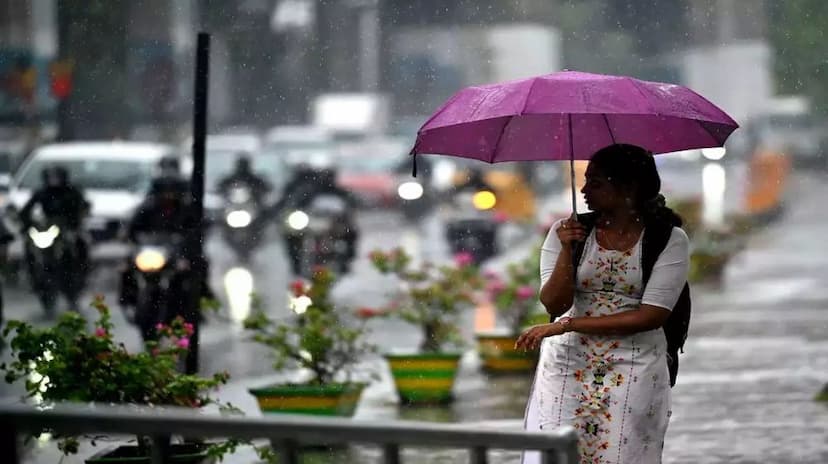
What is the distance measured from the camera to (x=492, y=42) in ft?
55.0

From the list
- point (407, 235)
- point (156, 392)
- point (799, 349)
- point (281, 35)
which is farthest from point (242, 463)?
point (407, 235)

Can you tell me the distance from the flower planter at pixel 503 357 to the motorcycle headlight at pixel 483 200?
10.3 m

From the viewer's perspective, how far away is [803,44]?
1228 cm

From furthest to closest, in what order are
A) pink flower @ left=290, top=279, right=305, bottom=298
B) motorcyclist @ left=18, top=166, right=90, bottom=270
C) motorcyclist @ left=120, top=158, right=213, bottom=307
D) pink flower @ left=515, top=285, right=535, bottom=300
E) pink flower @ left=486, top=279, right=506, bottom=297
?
motorcyclist @ left=18, top=166, right=90, bottom=270 → motorcyclist @ left=120, top=158, right=213, bottom=307 → pink flower @ left=486, top=279, right=506, bottom=297 → pink flower @ left=515, top=285, right=535, bottom=300 → pink flower @ left=290, top=279, right=305, bottom=298

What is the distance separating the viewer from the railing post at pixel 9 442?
329cm

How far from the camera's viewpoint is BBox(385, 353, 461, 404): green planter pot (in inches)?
396

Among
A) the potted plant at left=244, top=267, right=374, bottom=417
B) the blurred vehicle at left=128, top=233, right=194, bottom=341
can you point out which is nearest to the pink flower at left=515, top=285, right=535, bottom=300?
the blurred vehicle at left=128, top=233, right=194, bottom=341

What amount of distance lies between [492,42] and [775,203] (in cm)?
1275

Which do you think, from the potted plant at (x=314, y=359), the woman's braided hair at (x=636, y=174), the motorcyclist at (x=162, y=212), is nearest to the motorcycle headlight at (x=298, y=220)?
the motorcyclist at (x=162, y=212)

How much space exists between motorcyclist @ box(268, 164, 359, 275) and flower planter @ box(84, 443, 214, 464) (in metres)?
12.2

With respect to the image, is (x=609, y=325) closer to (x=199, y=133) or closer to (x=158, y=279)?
(x=199, y=133)

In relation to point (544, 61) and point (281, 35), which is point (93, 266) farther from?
point (544, 61)

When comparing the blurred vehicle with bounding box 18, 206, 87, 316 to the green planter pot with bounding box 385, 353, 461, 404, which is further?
the blurred vehicle with bounding box 18, 206, 87, 316

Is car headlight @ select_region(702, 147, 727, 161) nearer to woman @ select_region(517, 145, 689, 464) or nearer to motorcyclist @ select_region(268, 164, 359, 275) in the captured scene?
motorcyclist @ select_region(268, 164, 359, 275)
